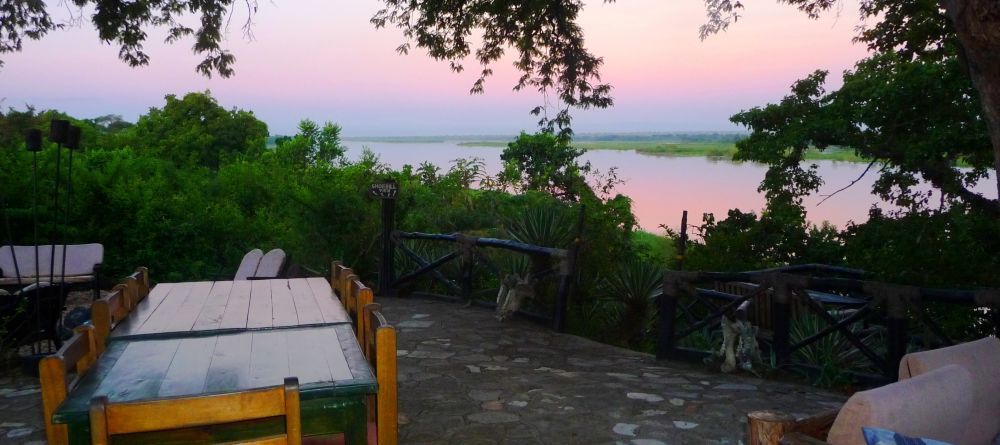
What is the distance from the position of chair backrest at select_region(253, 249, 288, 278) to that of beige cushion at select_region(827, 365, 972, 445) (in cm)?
616

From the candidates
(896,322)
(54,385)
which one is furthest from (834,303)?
(54,385)

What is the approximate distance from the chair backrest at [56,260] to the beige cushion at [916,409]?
851 centimetres

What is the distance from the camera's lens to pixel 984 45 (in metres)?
3.82

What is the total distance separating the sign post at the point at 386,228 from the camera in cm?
1020

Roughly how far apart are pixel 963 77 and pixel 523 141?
17439mm

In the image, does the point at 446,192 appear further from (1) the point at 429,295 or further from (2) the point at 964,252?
(2) the point at 964,252

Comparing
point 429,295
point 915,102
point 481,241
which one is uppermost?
point 915,102

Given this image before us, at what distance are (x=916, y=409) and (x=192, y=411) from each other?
7.73ft

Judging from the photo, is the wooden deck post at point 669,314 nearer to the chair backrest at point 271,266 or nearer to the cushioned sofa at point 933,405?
the cushioned sofa at point 933,405

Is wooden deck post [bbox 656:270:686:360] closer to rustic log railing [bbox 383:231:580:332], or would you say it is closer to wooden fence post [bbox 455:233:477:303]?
rustic log railing [bbox 383:231:580:332]

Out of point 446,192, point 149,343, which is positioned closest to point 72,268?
point 149,343

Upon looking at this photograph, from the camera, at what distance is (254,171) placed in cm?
1658

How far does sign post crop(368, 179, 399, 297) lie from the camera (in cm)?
1020

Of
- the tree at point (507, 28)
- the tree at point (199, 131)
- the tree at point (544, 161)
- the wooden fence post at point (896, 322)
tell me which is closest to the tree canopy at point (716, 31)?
the tree at point (507, 28)
